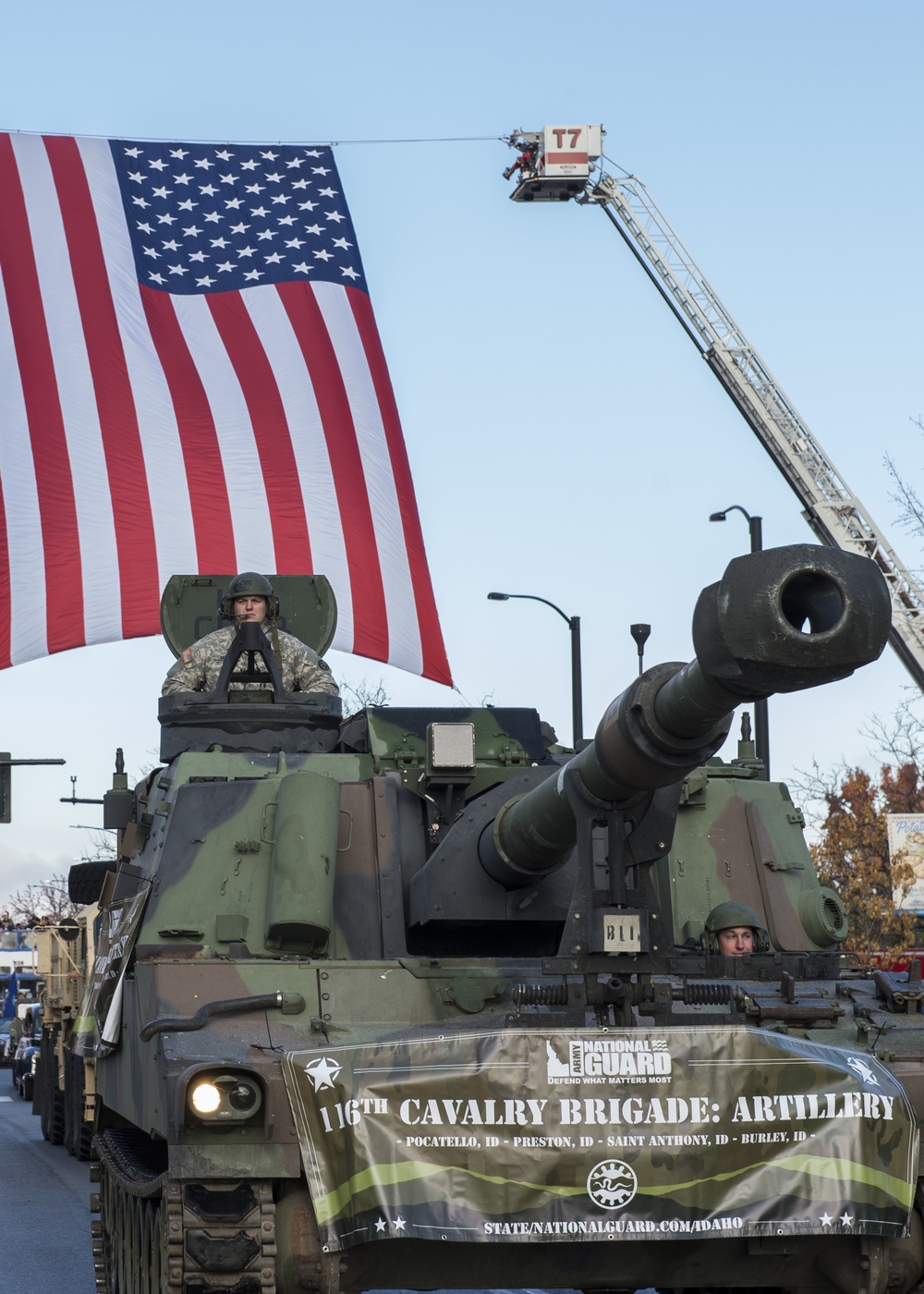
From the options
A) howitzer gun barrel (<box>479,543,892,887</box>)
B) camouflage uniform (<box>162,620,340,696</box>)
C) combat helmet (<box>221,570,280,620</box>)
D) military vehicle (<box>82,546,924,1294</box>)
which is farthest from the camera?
combat helmet (<box>221,570,280,620</box>)

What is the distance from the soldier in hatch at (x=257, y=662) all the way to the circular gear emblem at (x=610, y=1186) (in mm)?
4001

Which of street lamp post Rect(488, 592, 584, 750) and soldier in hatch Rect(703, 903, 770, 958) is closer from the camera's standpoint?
soldier in hatch Rect(703, 903, 770, 958)

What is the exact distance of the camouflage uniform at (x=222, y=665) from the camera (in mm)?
9969

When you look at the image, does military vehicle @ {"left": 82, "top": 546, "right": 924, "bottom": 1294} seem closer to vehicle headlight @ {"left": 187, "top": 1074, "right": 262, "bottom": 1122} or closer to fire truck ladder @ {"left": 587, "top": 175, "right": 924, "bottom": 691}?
vehicle headlight @ {"left": 187, "top": 1074, "right": 262, "bottom": 1122}

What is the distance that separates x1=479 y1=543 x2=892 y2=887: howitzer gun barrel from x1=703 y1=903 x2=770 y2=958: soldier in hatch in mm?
2320

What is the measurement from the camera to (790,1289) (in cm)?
689

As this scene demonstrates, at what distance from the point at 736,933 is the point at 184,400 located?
9973 millimetres

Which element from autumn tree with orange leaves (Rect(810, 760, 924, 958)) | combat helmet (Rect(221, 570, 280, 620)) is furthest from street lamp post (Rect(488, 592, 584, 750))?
combat helmet (Rect(221, 570, 280, 620))

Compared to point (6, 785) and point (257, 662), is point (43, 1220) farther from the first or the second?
point (6, 785)

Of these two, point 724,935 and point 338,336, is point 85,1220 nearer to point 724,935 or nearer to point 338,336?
point 724,935

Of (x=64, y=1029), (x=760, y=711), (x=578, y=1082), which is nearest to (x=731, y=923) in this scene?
(x=578, y=1082)

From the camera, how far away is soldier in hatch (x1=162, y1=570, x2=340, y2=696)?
998 centimetres

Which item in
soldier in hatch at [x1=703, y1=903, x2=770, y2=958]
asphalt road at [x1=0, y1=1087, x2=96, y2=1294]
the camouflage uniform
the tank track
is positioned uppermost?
the camouflage uniform

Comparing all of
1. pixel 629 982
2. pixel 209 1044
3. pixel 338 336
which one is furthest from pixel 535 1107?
pixel 338 336
